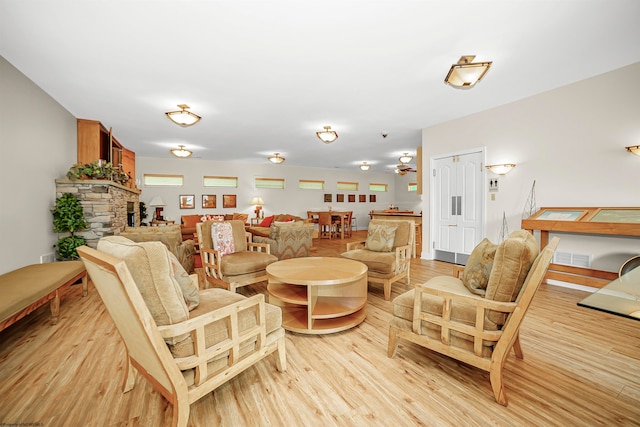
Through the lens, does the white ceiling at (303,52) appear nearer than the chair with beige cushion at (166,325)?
No

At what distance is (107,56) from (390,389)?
4165 millimetres

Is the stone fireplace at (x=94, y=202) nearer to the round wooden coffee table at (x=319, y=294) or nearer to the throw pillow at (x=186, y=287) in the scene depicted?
the round wooden coffee table at (x=319, y=294)

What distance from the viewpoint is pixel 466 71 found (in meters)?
2.89

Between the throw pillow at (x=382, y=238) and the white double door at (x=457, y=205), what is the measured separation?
205cm

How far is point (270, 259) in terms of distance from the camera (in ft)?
11.5

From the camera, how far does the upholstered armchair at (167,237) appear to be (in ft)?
11.3

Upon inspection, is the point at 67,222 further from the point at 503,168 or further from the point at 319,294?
the point at 503,168

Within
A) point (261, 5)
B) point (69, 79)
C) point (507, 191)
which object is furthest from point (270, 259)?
point (507, 191)

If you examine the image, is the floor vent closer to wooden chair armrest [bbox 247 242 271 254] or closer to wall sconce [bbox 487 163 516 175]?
wall sconce [bbox 487 163 516 175]

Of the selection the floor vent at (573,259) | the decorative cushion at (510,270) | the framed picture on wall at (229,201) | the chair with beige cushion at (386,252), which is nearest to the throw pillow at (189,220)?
the framed picture on wall at (229,201)

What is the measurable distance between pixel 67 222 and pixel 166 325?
4.01 m

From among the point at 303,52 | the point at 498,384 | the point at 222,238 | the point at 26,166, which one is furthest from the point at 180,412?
the point at 26,166

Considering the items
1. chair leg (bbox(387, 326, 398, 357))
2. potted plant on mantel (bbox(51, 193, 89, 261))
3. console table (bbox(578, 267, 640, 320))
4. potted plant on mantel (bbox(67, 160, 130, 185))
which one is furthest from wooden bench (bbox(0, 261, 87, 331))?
console table (bbox(578, 267, 640, 320))

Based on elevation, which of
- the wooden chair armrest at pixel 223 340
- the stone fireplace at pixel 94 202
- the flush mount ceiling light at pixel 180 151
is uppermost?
the flush mount ceiling light at pixel 180 151
